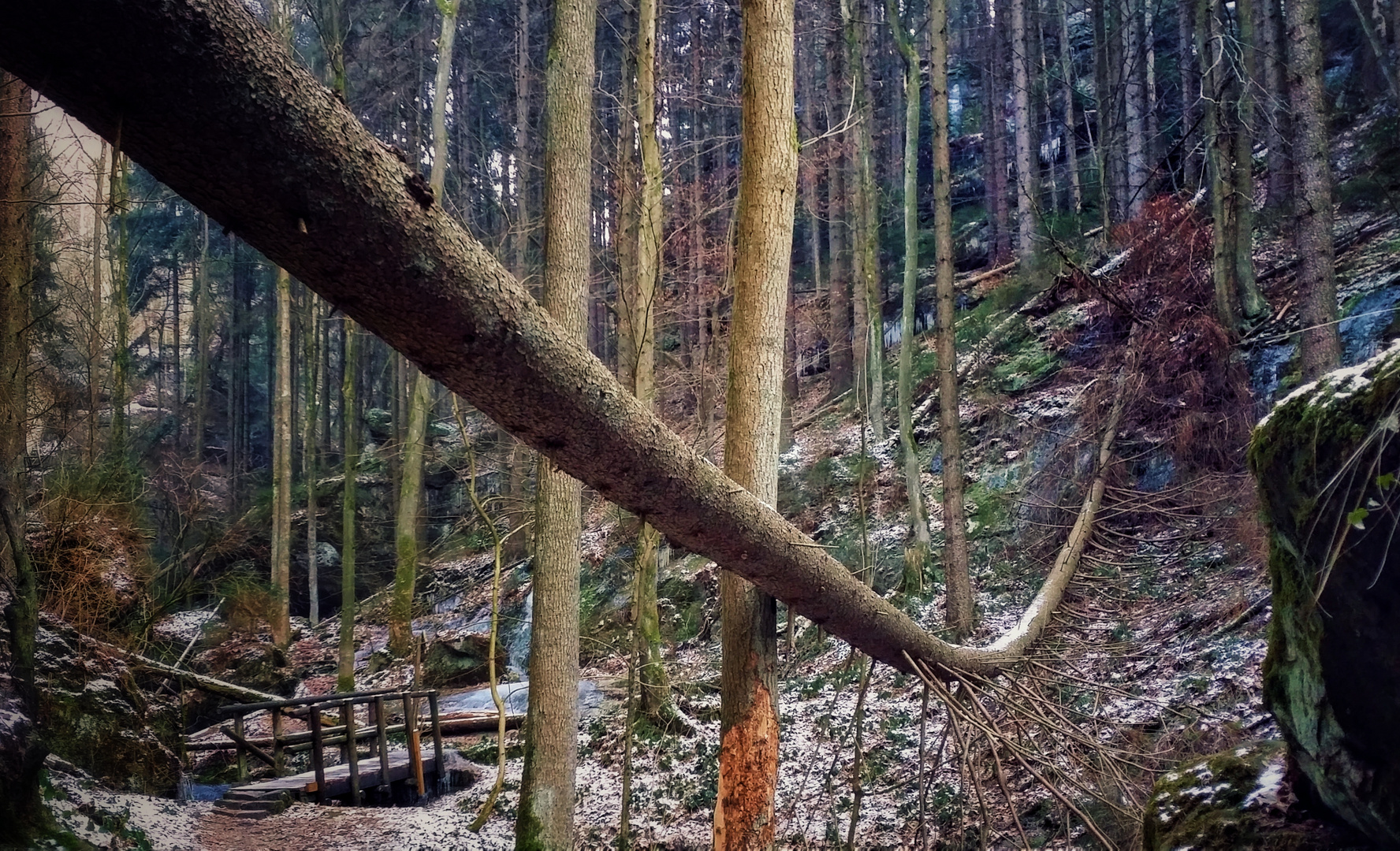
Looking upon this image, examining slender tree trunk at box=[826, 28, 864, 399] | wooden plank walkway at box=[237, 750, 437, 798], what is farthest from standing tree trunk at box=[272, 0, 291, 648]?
slender tree trunk at box=[826, 28, 864, 399]

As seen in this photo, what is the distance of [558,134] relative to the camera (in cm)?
716

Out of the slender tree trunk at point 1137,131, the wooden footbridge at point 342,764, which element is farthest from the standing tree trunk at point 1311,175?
the wooden footbridge at point 342,764

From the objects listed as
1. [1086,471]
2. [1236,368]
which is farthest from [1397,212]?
[1086,471]

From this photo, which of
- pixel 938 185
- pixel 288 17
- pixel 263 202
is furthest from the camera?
pixel 288 17

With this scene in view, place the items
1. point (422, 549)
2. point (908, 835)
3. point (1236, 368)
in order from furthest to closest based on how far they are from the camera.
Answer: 1. point (422, 549)
2. point (1236, 368)
3. point (908, 835)

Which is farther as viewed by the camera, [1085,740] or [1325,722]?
[1085,740]

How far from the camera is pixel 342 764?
488 inches

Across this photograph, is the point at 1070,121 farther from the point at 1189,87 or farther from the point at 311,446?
the point at 311,446

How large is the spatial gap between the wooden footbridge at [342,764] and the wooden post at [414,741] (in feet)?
0.03

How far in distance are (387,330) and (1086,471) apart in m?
9.12

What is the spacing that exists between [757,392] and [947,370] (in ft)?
18.9

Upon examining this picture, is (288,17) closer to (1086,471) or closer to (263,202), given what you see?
(1086,471)

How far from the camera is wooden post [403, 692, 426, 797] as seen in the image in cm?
1066

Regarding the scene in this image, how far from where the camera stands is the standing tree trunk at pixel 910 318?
1092 cm
